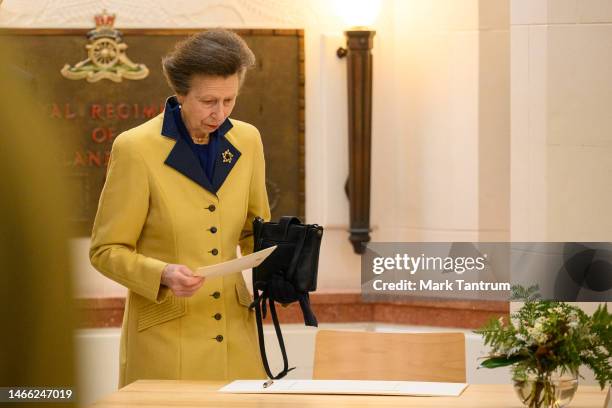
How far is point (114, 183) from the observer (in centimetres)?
317

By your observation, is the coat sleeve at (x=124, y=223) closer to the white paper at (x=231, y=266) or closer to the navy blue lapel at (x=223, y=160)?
the navy blue lapel at (x=223, y=160)

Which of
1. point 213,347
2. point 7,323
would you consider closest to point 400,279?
point 213,347

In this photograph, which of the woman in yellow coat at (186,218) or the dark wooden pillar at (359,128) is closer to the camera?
the woman in yellow coat at (186,218)

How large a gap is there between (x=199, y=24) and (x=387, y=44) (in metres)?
1.12

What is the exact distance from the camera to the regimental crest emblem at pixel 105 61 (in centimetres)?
588

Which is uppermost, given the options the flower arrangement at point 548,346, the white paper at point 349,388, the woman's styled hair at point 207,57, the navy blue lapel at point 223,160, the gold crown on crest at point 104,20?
the gold crown on crest at point 104,20

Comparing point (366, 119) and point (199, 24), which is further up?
point (199, 24)

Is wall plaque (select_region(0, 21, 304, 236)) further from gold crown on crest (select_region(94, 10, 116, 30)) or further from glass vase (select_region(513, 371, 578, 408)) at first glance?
glass vase (select_region(513, 371, 578, 408))

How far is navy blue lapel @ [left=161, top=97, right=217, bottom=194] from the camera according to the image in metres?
3.20

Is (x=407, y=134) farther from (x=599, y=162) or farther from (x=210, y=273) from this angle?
(x=210, y=273)

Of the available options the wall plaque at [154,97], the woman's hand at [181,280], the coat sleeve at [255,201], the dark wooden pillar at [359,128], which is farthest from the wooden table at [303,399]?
the wall plaque at [154,97]

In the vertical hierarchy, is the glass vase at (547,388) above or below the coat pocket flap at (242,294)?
below

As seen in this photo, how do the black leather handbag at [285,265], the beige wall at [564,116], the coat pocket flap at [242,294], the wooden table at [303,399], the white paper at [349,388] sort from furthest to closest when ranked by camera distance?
1. the beige wall at [564,116]
2. the coat pocket flap at [242,294]
3. the black leather handbag at [285,265]
4. the white paper at [349,388]
5. the wooden table at [303,399]

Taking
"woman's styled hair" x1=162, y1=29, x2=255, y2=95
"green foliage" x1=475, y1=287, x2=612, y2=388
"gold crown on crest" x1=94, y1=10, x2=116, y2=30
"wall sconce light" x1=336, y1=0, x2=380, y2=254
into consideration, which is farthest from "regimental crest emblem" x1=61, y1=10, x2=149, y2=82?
"green foliage" x1=475, y1=287, x2=612, y2=388
